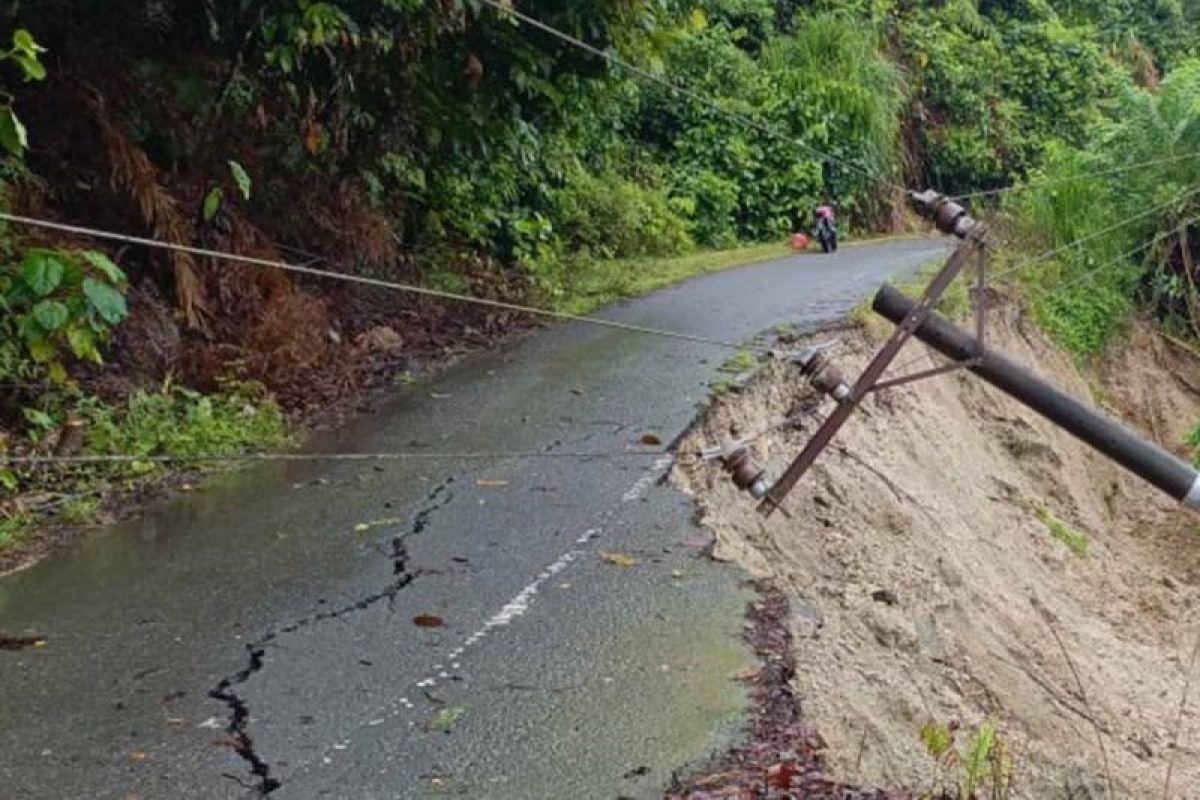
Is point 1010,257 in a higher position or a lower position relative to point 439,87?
lower

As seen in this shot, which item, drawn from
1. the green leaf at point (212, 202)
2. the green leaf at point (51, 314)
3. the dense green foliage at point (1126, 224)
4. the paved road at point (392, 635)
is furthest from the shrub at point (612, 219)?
the green leaf at point (51, 314)

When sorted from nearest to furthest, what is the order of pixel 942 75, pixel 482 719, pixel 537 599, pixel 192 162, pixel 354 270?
pixel 482 719 < pixel 537 599 < pixel 192 162 < pixel 354 270 < pixel 942 75

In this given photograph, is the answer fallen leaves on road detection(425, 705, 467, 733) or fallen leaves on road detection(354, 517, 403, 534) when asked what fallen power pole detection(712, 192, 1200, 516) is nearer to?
fallen leaves on road detection(425, 705, 467, 733)

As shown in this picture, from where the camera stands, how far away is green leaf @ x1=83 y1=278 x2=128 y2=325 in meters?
6.56

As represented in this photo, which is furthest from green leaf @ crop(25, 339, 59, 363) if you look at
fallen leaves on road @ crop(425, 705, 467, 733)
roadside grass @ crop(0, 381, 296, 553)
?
fallen leaves on road @ crop(425, 705, 467, 733)

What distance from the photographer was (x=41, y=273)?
6559mm

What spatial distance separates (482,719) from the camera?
4547 mm

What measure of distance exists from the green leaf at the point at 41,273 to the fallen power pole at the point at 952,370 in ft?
11.7

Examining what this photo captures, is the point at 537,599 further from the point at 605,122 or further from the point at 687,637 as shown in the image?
the point at 605,122

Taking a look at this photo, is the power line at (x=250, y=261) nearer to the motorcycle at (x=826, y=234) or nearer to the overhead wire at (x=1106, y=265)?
the overhead wire at (x=1106, y=265)

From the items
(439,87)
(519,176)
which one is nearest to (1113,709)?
(439,87)

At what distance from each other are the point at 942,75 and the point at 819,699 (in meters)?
23.4

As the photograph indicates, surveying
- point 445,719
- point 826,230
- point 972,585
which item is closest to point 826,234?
point 826,230

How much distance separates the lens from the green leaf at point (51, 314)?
651cm
